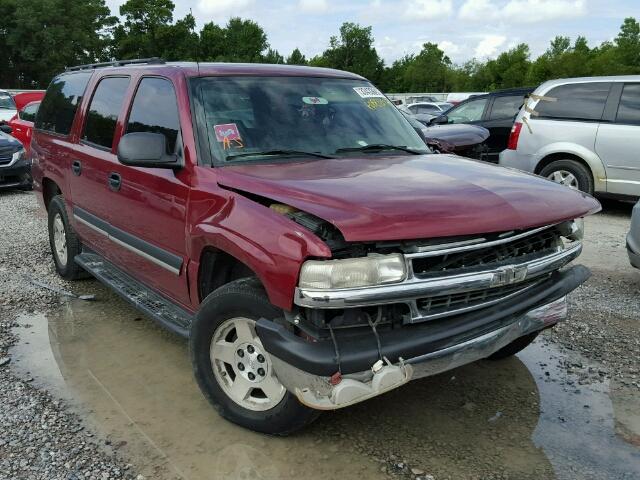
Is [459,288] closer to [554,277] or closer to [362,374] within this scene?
[362,374]

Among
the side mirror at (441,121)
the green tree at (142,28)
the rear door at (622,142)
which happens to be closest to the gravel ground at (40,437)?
the rear door at (622,142)

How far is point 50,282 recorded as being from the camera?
18.7ft

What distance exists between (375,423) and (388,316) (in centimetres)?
90

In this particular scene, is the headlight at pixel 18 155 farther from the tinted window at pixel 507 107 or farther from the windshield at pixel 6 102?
the tinted window at pixel 507 107

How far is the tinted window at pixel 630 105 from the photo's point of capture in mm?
8258

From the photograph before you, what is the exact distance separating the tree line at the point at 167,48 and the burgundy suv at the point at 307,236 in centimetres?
4765

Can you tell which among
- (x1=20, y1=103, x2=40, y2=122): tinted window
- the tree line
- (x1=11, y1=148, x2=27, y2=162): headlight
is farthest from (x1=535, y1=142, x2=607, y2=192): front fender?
the tree line

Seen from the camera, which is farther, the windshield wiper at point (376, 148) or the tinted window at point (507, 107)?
the tinted window at point (507, 107)

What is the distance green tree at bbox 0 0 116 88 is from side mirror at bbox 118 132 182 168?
54550 mm

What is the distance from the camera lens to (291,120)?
3.75 meters

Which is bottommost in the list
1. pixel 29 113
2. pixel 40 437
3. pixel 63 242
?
pixel 40 437

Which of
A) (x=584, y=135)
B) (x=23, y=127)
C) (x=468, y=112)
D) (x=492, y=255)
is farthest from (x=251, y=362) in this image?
(x=23, y=127)

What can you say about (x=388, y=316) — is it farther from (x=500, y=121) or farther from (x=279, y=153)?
(x=500, y=121)

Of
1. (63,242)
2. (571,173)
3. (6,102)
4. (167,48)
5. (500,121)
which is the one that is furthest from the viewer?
(167,48)
